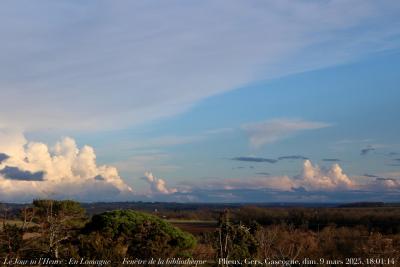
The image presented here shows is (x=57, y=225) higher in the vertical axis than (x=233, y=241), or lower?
higher

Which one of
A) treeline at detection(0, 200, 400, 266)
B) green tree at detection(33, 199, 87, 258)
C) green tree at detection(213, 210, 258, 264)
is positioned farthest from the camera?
green tree at detection(33, 199, 87, 258)

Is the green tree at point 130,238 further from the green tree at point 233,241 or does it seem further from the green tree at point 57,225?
the green tree at point 233,241

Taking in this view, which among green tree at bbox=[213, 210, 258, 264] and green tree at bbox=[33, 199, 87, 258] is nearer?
green tree at bbox=[213, 210, 258, 264]

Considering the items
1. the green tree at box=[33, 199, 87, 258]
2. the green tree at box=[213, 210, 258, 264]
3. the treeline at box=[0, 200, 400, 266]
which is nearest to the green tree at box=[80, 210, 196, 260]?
the treeline at box=[0, 200, 400, 266]

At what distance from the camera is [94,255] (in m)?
27.5

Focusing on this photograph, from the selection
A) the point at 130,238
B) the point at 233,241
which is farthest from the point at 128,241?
the point at 233,241

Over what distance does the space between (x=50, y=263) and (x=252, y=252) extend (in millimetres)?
13612

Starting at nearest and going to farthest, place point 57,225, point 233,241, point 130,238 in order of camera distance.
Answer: point 233,241 → point 57,225 → point 130,238

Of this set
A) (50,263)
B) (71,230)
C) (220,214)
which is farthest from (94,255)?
(71,230)

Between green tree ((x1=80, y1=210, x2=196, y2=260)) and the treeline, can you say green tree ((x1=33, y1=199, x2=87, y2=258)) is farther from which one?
green tree ((x1=80, y1=210, x2=196, y2=260))

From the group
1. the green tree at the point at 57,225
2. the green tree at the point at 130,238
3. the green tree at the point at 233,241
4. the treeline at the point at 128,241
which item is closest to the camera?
the treeline at the point at 128,241

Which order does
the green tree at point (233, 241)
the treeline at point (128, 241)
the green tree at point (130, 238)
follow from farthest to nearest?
the green tree at point (233, 241) < the green tree at point (130, 238) < the treeline at point (128, 241)

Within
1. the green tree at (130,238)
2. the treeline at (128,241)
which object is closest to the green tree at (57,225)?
the treeline at (128,241)

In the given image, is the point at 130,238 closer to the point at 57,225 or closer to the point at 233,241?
the point at 57,225
